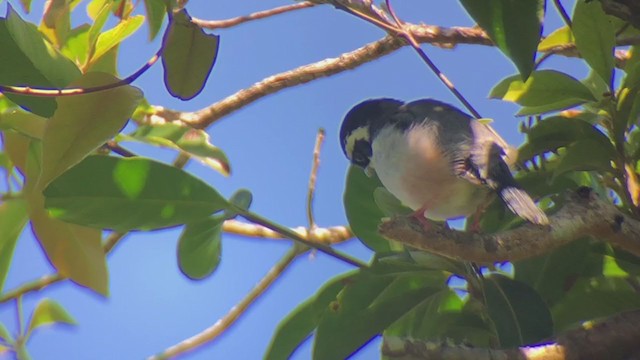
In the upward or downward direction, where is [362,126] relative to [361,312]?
upward

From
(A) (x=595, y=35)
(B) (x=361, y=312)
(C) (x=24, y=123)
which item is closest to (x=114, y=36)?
(C) (x=24, y=123)

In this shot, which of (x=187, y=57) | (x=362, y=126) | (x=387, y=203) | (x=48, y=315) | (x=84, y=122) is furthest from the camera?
(x=48, y=315)

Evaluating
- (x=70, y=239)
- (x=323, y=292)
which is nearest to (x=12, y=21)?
(x=70, y=239)

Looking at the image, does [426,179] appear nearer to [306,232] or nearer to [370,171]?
[370,171]

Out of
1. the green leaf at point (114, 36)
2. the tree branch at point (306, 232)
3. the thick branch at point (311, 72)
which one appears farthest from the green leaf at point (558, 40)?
the green leaf at point (114, 36)

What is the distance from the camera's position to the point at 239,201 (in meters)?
0.96

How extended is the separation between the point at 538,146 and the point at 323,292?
32cm

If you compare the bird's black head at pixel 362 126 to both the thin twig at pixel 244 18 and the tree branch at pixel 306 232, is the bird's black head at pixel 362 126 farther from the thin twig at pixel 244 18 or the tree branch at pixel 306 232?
the thin twig at pixel 244 18

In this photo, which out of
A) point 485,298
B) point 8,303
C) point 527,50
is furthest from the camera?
point 8,303

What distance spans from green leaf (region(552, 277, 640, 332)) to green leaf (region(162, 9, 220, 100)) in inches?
20.4

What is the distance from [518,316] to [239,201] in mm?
357

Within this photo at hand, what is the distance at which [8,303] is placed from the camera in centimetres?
128

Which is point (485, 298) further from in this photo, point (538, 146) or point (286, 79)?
point (286, 79)

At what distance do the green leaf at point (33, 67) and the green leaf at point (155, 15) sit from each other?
174 mm
